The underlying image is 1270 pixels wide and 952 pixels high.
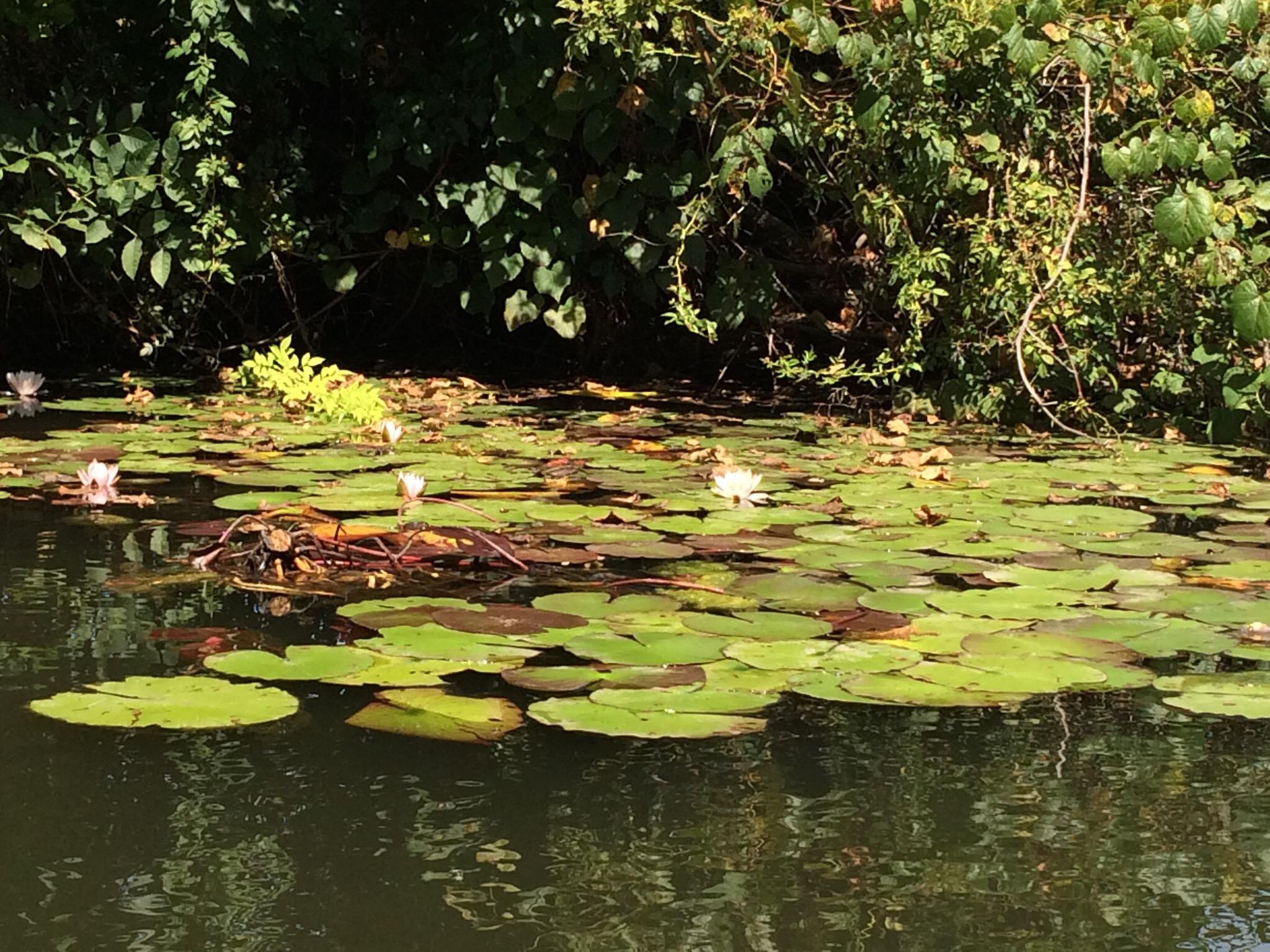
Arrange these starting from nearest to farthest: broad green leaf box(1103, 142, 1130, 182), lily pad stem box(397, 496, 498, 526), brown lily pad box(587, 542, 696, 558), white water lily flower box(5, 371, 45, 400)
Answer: brown lily pad box(587, 542, 696, 558), lily pad stem box(397, 496, 498, 526), broad green leaf box(1103, 142, 1130, 182), white water lily flower box(5, 371, 45, 400)

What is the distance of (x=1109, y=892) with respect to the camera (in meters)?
1.38

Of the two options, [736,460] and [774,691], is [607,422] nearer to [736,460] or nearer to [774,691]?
[736,460]

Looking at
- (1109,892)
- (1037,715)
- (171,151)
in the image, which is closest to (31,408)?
(171,151)

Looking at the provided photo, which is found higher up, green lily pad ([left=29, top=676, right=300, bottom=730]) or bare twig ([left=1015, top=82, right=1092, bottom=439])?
bare twig ([left=1015, top=82, right=1092, bottom=439])

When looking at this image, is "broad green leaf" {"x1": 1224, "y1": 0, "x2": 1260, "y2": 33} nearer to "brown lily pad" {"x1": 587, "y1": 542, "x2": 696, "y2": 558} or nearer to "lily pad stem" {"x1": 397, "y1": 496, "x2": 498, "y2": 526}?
"brown lily pad" {"x1": 587, "y1": 542, "x2": 696, "y2": 558}

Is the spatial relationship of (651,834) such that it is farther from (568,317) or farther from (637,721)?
(568,317)

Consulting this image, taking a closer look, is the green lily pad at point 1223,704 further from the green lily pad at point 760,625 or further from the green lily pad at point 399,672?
the green lily pad at point 399,672

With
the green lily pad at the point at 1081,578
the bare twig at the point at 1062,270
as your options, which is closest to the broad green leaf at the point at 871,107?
the bare twig at the point at 1062,270

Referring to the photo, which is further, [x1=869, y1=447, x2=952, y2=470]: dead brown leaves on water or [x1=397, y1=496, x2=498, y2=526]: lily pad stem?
[x1=869, y1=447, x2=952, y2=470]: dead brown leaves on water

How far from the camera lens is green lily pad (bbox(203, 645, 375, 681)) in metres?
1.96

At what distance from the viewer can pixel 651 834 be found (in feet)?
4.95

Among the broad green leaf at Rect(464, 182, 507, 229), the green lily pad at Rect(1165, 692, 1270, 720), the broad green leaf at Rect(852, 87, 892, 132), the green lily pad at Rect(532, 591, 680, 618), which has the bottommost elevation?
the green lily pad at Rect(1165, 692, 1270, 720)

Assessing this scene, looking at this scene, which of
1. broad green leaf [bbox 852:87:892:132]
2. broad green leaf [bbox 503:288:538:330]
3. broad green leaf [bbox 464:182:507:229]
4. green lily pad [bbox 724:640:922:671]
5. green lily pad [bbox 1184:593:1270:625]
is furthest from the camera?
broad green leaf [bbox 503:288:538:330]

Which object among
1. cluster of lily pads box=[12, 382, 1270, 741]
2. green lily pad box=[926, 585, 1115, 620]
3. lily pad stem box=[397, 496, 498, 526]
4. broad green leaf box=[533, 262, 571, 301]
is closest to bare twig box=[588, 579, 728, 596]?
cluster of lily pads box=[12, 382, 1270, 741]
